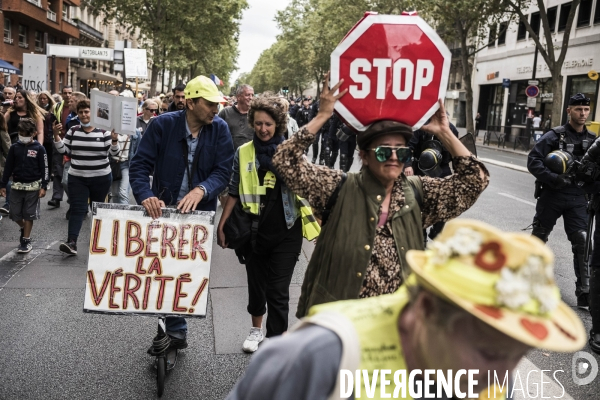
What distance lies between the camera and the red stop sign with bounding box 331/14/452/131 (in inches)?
105

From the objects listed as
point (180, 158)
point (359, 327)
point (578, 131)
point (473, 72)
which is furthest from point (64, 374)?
point (473, 72)

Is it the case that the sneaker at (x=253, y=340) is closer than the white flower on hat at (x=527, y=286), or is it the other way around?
the white flower on hat at (x=527, y=286)

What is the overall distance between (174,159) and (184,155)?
0.24 ft

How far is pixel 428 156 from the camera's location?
18.4ft

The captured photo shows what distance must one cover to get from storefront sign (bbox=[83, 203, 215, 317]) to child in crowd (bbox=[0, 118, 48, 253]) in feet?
12.3

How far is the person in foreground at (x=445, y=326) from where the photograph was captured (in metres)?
1.07

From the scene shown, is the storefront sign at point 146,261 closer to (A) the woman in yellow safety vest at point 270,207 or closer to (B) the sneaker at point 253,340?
(A) the woman in yellow safety vest at point 270,207

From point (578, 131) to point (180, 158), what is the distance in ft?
12.9

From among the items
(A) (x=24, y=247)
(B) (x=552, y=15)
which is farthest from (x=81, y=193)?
(B) (x=552, y=15)

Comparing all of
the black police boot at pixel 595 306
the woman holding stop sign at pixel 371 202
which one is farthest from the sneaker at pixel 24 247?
the black police boot at pixel 595 306

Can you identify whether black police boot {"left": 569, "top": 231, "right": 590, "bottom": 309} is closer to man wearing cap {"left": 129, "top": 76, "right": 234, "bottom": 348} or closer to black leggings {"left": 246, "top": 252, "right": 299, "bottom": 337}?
black leggings {"left": 246, "top": 252, "right": 299, "bottom": 337}

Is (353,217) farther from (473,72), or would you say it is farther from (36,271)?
A: (473,72)

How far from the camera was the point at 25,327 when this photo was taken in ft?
15.6

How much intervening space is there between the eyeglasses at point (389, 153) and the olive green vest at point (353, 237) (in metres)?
0.15
